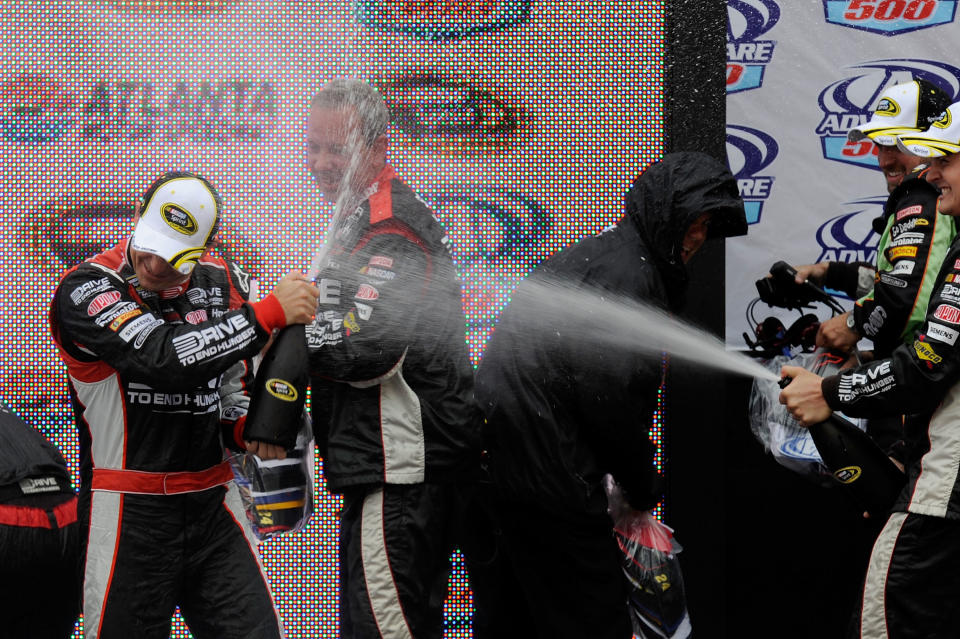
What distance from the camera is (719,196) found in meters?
3.67

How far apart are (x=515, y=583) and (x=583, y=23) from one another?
2290 millimetres

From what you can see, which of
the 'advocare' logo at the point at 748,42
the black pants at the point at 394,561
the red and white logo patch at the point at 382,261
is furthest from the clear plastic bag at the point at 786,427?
the red and white logo patch at the point at 382,261

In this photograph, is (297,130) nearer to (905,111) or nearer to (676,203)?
(676,203)

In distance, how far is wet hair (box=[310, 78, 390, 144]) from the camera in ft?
12.8

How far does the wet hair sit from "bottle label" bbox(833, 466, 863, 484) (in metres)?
1.96

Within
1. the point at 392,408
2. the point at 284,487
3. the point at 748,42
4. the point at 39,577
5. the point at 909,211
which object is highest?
the point at 748,42

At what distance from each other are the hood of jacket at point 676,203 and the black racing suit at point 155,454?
1.28 meters

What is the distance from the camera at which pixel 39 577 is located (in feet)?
11.6

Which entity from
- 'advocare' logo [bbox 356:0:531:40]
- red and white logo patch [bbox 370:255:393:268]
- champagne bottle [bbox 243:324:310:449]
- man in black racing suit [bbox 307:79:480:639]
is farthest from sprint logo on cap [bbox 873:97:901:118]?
champagne bottle [bbox 243:324:310:449]

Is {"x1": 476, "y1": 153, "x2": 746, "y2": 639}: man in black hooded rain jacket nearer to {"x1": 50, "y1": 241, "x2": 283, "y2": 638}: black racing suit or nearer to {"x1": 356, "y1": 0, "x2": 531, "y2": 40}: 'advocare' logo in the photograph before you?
{"x1": 50, "y1": 241, "x2": 283, "y2": 638}: black racing suit

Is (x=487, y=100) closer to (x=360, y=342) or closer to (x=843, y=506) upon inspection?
(x=360, y=342)

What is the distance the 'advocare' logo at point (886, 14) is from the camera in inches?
181

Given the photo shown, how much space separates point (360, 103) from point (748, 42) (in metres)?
1.76

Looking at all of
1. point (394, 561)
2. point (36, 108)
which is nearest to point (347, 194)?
point (394, 561)
